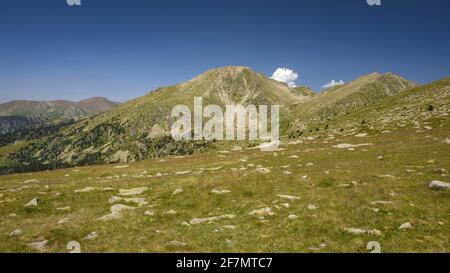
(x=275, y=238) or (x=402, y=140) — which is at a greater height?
(x=402, y=140)

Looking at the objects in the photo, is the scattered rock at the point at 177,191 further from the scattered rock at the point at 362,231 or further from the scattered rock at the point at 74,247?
the scattered rock at the point at 362,231

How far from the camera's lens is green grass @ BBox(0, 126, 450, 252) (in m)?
17.4

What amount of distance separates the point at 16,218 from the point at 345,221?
24.8 metres

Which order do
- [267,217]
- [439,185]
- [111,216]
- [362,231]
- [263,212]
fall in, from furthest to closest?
[111,216], [439,185], [263,212], [267,217], [362,231]

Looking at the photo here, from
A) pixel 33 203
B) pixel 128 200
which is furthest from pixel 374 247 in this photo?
pixel 33 203

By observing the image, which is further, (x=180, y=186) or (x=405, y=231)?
(x=180, y=186)

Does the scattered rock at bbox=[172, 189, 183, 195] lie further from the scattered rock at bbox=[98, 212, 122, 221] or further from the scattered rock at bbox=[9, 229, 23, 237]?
the scattered rock at bbox=[9, 229, 23, 237]

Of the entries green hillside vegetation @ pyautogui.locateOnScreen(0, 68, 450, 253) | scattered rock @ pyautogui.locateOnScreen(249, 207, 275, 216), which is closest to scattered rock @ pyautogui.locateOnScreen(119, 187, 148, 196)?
green hillside vegetation @ pyautogui.locateOnScreen(0, 68, 450, 253)

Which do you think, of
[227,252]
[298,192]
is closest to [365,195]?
[298,192]

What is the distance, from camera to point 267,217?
22.3m

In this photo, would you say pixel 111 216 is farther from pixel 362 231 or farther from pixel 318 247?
pixel 362 231

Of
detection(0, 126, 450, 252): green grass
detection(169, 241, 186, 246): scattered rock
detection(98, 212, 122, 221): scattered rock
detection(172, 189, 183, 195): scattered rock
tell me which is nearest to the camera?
detection(0, 126, 450, 252): green grass

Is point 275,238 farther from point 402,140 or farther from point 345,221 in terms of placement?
point 402,140

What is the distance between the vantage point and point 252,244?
17391mm
